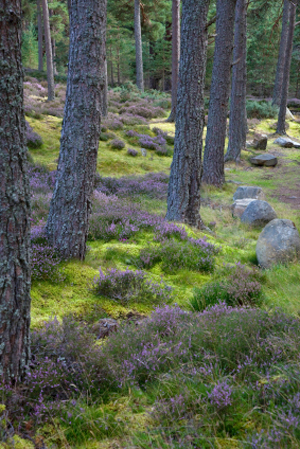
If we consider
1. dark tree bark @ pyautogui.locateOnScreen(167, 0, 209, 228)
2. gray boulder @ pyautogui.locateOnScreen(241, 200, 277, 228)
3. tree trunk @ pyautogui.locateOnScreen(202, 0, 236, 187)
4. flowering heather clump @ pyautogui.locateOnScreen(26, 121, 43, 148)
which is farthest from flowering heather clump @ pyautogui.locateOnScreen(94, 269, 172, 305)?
flowering heather clump @ pyautogui.locateOnScreen(26, 121, 43, 148)

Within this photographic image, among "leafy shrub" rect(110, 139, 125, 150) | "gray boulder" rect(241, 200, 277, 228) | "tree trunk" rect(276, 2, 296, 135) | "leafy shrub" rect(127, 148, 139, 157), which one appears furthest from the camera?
"tree trunk" rect(276, 2, 296, 135)

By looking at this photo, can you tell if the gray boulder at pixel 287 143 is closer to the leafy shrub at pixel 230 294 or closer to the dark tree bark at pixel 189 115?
the dark tree bark at pixel 189 115

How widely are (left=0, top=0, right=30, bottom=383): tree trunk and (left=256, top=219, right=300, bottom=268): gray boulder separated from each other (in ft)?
14.6

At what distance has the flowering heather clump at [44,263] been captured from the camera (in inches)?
168

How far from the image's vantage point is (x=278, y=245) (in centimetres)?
583

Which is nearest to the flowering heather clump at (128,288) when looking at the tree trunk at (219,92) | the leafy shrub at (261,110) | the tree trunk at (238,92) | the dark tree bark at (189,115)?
the dark tree bark at (189,115)

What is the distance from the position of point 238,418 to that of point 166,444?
530 millimetres

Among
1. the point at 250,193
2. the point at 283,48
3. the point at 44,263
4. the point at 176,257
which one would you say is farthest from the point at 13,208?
the point at 283,48

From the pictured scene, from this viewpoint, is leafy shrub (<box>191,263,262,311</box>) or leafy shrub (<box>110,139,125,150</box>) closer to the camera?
leafy shrub (<box>191,263,262,311</box>)

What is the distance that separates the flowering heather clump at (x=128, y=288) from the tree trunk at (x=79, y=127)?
0.72 meters

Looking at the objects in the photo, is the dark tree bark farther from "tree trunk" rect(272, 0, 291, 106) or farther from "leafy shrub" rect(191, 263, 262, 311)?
"tree trunk" rect(272, 0, 291, 106)

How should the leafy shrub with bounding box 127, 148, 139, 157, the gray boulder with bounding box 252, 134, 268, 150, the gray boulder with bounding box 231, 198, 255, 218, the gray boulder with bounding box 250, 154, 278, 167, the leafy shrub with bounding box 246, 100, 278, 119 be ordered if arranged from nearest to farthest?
the gray boulder with bounding box 231, 198, 255, 218, the leafy shrub with bounding box 127, 148, 139, 157, the gray boulder with bounding box 250, 154, 278, 167, the gray boulder with bounding box 252, 134, 268, 150, the leafy shrub with bounding box 246, 100, 278, 119

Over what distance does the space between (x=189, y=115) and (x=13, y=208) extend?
16.8 feet

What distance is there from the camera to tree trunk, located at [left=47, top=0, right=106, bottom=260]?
4492 millimetres
